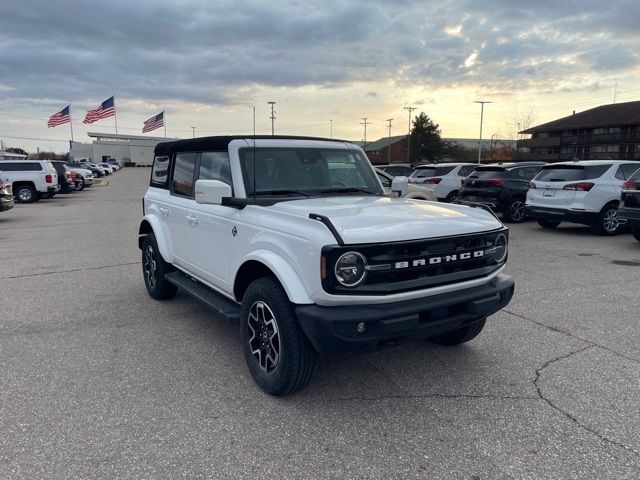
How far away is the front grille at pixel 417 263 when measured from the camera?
300 cm

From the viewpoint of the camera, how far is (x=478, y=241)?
3.56 metres

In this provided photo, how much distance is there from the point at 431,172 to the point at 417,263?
1343 cm

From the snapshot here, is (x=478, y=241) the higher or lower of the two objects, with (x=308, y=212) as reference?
lower

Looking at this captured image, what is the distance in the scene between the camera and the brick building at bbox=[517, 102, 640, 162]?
5375 centimetres

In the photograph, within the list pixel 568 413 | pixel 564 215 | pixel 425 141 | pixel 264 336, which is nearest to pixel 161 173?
pixel 264 336

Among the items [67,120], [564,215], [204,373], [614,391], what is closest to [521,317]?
[614,391]

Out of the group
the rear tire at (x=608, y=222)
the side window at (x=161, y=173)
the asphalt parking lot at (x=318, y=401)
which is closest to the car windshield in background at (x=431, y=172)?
the rear tire at (x=608, y=222)

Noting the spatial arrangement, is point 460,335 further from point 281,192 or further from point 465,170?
A: point 465,170

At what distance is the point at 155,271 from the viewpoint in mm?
5758

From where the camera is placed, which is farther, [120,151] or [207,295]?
[120,151]

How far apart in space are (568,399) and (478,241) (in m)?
1.28

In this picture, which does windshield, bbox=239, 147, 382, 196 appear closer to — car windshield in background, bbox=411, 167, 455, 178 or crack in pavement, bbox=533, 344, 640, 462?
crack in pavement, bbox=533, 344, 640, 462

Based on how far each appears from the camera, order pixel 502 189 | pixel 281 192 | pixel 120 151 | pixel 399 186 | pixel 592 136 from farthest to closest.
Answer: pixel 120 151, pixel 592 136, pixel 502 189, pixel 399 186, pixel 281 192

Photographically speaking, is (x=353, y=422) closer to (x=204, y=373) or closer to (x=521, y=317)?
(x=204, y=373)
